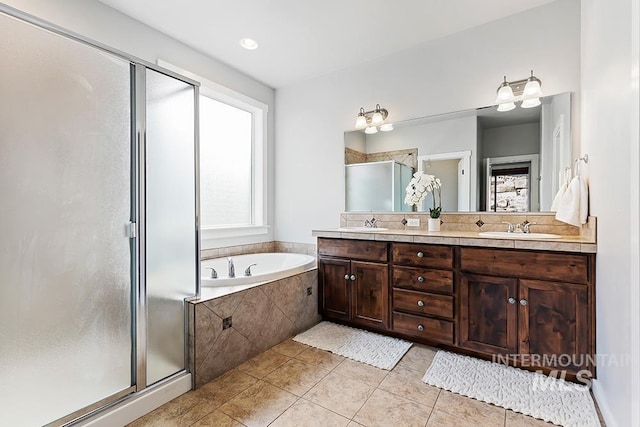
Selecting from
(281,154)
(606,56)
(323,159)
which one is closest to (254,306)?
(323,159)

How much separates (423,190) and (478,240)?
0.86 meters

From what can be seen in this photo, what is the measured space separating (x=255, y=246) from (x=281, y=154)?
1.22 m

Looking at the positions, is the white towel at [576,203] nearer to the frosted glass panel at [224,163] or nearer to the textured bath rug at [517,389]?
the textured bath rug at [517,389]

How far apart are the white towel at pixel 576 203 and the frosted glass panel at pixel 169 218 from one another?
252cm

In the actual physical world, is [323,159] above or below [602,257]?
above

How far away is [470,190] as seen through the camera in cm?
265

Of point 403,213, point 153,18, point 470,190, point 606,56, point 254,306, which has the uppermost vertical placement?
point 153,18

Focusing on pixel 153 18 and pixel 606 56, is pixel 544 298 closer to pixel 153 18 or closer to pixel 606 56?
pixel 606 56

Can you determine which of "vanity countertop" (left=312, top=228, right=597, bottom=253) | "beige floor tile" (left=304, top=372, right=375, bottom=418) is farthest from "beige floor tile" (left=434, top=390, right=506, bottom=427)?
"vanity countertop" (left=312, top=228, right=597, bottom=253)

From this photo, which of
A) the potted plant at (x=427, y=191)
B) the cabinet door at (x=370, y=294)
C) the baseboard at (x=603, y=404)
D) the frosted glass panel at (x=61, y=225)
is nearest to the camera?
the frosted glass panel at (x=61, y=225)

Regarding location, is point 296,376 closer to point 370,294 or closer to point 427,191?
point 370,294

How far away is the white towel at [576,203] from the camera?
1.96 meters

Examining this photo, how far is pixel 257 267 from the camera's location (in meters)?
3.41

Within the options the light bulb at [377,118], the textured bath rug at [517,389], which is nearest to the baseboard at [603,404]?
the textured bath rug at [517,389]
